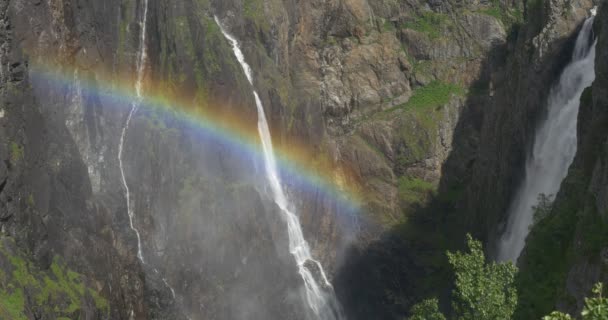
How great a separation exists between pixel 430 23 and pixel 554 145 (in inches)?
1279

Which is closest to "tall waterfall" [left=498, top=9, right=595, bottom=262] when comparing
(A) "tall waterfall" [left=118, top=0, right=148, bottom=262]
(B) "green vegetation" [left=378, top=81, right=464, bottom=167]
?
(B) "green vegetation" [left=378, top=81, right=464, bottom=167]

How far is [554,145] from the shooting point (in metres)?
50.2

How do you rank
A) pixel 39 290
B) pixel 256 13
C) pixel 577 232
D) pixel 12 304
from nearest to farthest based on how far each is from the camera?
pixel 577 232
pixel 12 304
pixel 39 290
pixel 256 13

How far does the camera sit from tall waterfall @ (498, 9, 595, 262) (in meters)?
49.1

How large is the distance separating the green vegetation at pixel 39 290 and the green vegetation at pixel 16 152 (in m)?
4.65

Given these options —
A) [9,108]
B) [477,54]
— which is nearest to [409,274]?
[477,54]

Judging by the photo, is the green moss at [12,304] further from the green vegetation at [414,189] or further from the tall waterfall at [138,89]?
the green vegetation at [414,189]

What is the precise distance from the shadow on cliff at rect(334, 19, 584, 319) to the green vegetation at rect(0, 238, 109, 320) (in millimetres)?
25406

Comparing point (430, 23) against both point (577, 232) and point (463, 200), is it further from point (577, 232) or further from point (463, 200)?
point (577, 232)

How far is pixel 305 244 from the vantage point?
218 ft

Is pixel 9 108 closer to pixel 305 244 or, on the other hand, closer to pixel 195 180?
pixel 195 180

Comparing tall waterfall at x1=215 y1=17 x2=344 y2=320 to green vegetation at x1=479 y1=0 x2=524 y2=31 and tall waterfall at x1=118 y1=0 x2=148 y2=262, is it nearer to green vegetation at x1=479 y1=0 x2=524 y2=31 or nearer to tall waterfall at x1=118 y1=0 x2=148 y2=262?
tall waterfall at x1=118 y1=0 x2=148 y2=262

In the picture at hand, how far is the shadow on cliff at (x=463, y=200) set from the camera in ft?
189

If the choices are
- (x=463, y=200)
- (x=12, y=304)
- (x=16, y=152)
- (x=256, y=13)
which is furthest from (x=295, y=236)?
(x=12, y=304)
